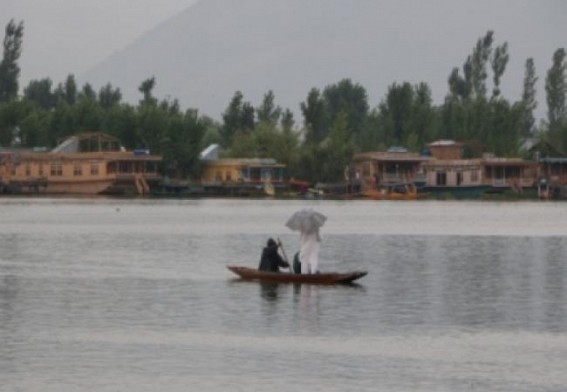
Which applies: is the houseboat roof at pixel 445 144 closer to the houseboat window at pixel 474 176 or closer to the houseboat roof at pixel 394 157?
the houseboat roof at pixel 394 157

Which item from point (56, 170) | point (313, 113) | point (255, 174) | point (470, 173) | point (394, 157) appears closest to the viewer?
point (56, 170)

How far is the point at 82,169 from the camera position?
15300 cm

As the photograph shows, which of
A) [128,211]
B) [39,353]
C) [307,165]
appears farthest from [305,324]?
[307,165]

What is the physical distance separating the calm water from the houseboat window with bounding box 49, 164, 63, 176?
8070 cm

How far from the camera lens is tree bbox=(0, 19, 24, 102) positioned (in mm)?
187500

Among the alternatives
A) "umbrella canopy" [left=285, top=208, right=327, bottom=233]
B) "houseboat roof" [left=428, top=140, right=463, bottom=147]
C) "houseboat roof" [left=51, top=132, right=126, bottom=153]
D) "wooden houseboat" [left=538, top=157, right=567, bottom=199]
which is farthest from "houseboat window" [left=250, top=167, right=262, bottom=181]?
"umbrella canopy" [left=285, top=208, right=327, bottom=233]

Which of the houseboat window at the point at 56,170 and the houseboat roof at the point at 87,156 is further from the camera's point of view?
Result: the houseboat window at the point at 56,170

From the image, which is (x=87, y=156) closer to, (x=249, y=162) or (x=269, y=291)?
(x=249, y=162)

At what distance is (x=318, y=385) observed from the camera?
26938 mm

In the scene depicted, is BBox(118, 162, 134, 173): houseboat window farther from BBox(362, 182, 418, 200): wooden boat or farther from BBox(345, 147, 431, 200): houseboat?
BBox(362, 182, 418, 200): wooden boat

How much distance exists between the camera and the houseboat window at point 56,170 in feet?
503

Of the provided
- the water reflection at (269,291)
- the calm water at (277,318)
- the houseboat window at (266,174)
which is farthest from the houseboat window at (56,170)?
the water reflection at (269,291)

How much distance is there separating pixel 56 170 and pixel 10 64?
38.3m

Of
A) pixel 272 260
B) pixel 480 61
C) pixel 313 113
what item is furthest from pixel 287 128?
pixel 272 260
